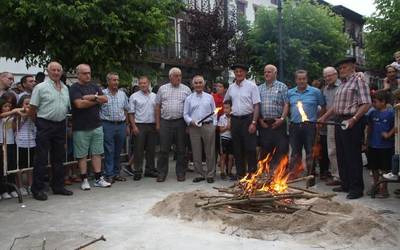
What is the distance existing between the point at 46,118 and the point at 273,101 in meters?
A: 3.80

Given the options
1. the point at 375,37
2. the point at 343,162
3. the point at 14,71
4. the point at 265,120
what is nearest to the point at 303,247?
the point at 343,162

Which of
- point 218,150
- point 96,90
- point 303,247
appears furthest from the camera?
point 218,150

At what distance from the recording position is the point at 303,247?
193 inches

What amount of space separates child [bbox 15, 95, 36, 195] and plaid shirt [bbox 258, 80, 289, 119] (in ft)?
12.7

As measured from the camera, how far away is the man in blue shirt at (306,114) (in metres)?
8.59

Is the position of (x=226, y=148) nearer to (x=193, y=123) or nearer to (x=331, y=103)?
(x=193, y=123)

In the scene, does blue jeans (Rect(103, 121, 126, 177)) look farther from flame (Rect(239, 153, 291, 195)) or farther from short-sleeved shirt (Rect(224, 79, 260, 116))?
flame (Rect(239, 153, 291, 195))

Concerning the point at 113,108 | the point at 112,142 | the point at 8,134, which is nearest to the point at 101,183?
the point at 112,142

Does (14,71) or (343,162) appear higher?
(14,71)

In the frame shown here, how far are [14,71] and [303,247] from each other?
1732cm

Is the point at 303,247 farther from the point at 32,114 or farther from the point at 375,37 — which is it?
the point at 375,37

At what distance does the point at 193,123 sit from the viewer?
884cm

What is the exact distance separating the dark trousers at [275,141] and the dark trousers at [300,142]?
0.15m

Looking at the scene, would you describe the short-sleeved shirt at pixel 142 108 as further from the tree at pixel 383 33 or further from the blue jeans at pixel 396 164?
the tree at pixel 383 33
